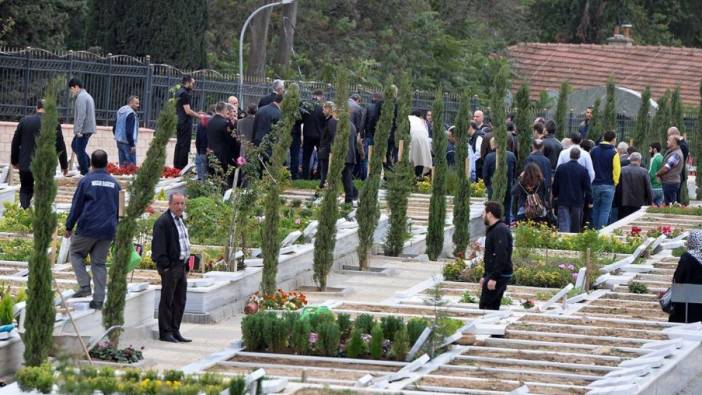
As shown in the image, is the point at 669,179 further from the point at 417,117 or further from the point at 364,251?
the point at 364,251

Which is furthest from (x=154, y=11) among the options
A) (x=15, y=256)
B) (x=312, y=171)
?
(x=15, y=256)

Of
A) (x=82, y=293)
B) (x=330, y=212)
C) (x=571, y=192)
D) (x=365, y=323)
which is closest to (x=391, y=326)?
(x=365, y=323)

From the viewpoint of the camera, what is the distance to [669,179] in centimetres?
3133

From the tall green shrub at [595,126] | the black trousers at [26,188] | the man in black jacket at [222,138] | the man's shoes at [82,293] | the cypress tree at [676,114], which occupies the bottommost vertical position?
the man's shoes at [82,293]

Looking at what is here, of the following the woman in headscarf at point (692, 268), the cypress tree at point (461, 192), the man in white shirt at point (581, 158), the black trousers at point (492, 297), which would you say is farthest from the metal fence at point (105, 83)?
the woman in headscarf at point (692, 268)

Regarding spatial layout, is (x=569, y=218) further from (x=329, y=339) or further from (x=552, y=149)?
(x=329, y=339)

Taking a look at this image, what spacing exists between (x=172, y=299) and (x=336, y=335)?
2.16 metres

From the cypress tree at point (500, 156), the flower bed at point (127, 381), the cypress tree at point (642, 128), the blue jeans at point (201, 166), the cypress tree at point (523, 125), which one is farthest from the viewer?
the cypress tree at point (642, 128)

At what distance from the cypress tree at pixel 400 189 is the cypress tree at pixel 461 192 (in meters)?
0.69

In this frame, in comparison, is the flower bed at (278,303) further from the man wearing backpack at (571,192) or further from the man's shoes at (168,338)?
the man wearing backpack at (571,192)

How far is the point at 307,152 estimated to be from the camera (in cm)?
2925

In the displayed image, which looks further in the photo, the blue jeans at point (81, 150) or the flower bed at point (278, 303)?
the blue jeans at point (81, 150)

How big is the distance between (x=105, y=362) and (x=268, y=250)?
4504 mm

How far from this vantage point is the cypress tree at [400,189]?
83.0 feet
